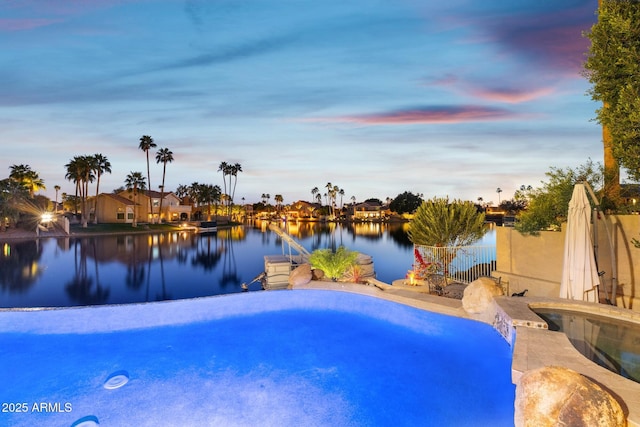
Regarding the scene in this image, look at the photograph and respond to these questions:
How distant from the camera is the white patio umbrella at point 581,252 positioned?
7195 mm

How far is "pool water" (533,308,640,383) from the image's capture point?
483 cm

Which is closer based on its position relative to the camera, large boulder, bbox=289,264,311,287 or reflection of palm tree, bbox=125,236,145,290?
large boulder, bbox=289,264,311,287

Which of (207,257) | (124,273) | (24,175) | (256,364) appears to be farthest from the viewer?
(24,175)

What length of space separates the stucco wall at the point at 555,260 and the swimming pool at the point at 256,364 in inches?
183

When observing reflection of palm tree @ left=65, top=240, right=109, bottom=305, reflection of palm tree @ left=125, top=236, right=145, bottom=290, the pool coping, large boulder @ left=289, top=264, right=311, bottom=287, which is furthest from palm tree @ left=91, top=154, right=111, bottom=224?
the pool coping

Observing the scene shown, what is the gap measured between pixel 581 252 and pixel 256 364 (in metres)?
7.58

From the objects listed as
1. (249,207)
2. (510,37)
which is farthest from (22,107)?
(249,207)

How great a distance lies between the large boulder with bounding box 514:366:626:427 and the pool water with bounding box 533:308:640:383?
1.76 metres

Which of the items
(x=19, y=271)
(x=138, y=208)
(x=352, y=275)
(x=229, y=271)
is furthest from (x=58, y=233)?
(x=352, y=275)

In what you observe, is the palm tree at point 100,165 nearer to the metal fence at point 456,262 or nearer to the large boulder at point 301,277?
the large boulder at point 301,277

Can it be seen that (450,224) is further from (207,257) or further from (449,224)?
(207,257)

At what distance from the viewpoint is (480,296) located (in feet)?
26.1

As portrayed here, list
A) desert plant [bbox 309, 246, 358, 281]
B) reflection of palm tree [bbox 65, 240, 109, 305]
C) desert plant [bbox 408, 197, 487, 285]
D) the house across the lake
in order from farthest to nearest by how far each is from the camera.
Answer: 1. the house across the lake
2. reflection of palm tree [bbox 65, 240, 109, 305]
3. desert plant [bbox 408, 197, 487, 285]
4. desert plant [bbox 309, 246, 358, 281]

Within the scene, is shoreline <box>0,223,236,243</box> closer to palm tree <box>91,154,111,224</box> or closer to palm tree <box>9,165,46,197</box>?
palm tree <box>91,154,111,224</box>
